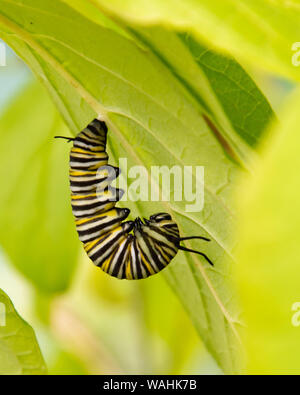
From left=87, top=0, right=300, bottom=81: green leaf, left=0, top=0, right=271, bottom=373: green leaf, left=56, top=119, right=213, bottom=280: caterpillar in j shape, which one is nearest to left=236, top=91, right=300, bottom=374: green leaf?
left=87, top=0, right=300, bottom=81: green leaf

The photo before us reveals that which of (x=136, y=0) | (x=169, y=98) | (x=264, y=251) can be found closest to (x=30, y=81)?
(x=169, y=98)
